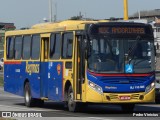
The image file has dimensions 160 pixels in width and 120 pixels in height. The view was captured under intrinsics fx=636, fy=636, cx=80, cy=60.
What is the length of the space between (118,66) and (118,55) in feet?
1.13

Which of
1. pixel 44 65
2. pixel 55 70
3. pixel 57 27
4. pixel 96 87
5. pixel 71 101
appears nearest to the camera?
pixel 96 87

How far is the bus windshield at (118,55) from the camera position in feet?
64.0

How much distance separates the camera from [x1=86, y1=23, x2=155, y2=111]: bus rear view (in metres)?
19.4

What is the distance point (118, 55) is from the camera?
1962cm

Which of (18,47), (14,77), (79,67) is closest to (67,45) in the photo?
(79,67)

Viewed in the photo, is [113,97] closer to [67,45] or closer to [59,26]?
[67,45]

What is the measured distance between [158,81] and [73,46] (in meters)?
5.98

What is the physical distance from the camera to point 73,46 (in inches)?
802

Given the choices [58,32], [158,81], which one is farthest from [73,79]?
[158,81]

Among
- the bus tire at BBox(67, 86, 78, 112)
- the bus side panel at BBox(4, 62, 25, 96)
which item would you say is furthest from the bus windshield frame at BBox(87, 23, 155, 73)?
the bus side panel at BBox(4, 62, 25, 96)

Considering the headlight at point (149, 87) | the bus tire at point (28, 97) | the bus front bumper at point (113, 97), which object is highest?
the headlight at point (149, 87)

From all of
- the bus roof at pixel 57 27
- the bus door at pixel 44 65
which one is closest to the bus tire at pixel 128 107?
the bus roof at pixel 57 27

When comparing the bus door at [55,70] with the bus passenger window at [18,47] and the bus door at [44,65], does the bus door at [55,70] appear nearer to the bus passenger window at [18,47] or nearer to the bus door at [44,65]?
the bus door at [44,65]

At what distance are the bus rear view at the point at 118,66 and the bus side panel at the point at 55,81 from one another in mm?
2187
